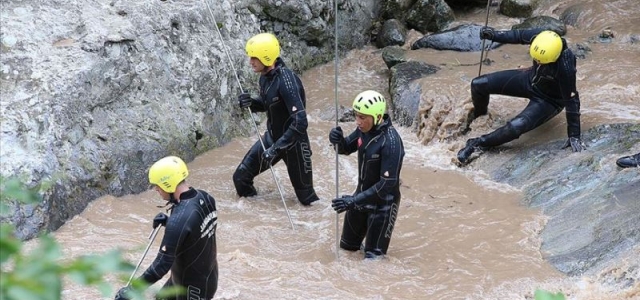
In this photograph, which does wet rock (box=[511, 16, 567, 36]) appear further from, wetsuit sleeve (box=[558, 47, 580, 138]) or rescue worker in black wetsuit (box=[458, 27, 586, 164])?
wetsuit sleeve (box=[558, 47, 580, 138])

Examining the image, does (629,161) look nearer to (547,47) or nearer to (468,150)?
(547,47)

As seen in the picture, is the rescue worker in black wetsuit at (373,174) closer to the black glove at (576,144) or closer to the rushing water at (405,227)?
the rushing water at (405,227)

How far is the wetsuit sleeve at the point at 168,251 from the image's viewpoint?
4.73 meters

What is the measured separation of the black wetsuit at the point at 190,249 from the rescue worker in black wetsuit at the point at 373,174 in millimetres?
1417

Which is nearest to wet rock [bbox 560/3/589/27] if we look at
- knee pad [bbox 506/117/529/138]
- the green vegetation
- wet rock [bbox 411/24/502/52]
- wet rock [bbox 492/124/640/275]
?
wet rock [bbox 411/24/502/52]

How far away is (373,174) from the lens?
6.33 meters

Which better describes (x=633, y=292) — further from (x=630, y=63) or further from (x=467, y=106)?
(x=630, y=63)

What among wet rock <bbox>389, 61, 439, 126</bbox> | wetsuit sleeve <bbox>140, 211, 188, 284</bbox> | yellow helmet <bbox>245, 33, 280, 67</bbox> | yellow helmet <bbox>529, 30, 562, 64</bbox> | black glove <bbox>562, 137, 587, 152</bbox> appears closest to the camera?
wetsuit sleeve <bbox>140, 211, 188, 284</bbox>

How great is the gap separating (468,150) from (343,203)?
3573mm

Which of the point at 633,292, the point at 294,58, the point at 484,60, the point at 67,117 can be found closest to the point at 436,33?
the point at 484,60

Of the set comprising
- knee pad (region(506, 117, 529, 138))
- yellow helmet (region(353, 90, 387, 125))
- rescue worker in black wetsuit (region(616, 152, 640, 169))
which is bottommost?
knee pad (region(506, 117, 529, 138))

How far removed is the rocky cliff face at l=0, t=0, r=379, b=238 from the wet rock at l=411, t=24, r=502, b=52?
3.45 meters

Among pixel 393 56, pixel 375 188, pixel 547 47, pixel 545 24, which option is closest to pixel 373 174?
pixel 375 188

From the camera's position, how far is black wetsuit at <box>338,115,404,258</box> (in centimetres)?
615
